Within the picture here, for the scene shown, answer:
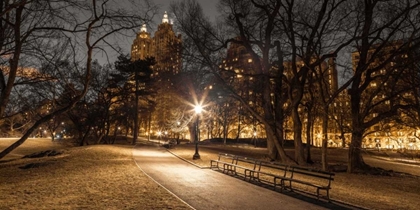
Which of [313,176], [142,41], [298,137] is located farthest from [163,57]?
[313,176]

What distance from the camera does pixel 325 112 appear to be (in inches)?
658

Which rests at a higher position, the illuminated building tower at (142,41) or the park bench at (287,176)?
the illuminated building tower at (142,41)

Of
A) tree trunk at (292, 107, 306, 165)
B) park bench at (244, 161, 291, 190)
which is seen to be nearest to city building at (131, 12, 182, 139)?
park bench at (244, 161, 291, 190)

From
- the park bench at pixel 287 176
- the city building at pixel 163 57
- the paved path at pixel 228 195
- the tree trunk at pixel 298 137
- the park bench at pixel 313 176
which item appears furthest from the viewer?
the city building at pixel 163 57

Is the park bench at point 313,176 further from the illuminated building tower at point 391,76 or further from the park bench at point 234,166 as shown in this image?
the illuminated building tower at point 391,76

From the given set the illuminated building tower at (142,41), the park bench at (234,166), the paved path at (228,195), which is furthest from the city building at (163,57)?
the park bench at (234,166)

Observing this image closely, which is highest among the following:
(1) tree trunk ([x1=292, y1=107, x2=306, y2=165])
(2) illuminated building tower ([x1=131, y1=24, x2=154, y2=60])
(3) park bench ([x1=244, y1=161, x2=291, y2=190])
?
(2) illuminated building tower ([x1=131, y1=24, x2=154, y2=60])

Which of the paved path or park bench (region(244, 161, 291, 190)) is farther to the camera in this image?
park bench (region(244, 161, 291, 190))

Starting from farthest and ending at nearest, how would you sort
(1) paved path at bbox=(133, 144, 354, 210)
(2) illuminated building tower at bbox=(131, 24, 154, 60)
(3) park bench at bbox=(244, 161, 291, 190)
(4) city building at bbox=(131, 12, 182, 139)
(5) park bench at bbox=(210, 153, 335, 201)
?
(4) city building at bbox=(131, 12, 182, 139) → (3) park bench at bbox=(244, 161, 291, 190) → (5) park bench at bbox=(210, 153, 335, 201) → (2) illuminated building tower at bbox=(131, 24, 154, 60) → (1) paved path at bbox=(133, 144, 354, 210)

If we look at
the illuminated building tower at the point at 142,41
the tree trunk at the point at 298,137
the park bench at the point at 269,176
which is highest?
the illuminated building tower at the point at 142,41

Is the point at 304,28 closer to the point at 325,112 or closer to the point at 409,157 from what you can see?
the point at 325,112

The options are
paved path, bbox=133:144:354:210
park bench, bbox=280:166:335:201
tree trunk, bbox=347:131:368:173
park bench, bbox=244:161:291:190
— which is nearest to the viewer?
paved path, bbox=133:144:354:210

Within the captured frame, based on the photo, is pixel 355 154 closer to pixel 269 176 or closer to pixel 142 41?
pixel 269 176

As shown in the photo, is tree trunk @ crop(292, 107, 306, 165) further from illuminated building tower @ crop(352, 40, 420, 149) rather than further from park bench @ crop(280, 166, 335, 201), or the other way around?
park bench @ crop(280, 166, 335, 201)
